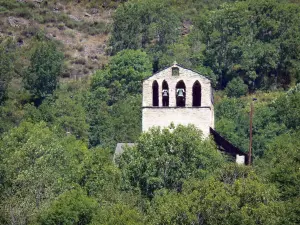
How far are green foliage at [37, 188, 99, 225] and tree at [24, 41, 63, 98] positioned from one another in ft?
170

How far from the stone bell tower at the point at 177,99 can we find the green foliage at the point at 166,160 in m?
3.61

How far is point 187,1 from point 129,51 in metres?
20.8

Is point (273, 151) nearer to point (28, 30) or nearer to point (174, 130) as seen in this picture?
point (174, 130)

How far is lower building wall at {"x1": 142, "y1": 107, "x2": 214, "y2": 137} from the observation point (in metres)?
76.1

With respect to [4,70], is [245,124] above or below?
below

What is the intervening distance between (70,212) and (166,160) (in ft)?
15.9

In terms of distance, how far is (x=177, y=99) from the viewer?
76938 millimetres

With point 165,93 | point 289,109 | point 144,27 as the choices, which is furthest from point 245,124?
point 165,93

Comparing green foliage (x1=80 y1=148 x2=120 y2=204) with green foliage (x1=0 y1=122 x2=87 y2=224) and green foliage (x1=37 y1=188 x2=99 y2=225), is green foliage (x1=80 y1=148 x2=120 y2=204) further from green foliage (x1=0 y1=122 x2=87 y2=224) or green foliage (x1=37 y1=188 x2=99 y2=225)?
green foliage (x1=37 y1=188 x2=99 y2=225)

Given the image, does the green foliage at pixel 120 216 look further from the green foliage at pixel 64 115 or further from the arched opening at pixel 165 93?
the green foliage at pixel 64 115

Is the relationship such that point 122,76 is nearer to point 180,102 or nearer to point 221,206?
point 180,102

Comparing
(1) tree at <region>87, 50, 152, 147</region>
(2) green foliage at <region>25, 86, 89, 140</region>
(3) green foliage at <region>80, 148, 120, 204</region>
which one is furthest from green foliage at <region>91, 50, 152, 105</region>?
(3) green foliage at <region>80, 148, 120, 204</region>

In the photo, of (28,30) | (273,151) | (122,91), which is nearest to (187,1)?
(28,30)

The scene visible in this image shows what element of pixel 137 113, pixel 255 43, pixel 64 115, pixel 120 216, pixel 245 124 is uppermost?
pixel 255 43
